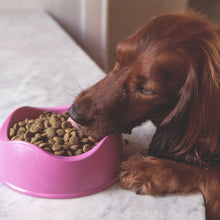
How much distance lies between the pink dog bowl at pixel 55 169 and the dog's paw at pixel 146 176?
49 mm

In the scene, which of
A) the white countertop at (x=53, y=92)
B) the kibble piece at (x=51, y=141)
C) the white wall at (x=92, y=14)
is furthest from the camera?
the white wall at (x=92, y=14)

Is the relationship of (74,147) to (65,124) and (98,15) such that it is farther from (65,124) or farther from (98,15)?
(98,15)

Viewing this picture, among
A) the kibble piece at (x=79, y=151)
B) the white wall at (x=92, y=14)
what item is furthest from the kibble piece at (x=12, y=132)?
the white wall at (x=92, y=14)

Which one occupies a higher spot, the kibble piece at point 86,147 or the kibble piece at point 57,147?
the kibble piece at point 57,147

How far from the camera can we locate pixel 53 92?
1857 mm

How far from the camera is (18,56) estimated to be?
7.42 feet

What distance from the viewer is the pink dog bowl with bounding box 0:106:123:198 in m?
1.08

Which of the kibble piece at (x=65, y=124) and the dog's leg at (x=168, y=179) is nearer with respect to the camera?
the dog's leg at (x=168, y=179)

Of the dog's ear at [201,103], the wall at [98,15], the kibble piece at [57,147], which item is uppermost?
the dog's ear at [201,103]

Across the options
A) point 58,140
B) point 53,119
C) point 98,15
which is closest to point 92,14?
point 98,15

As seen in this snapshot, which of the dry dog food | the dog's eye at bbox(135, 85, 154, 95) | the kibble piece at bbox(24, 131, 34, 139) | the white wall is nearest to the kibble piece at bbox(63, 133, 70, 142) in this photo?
the dry dog food

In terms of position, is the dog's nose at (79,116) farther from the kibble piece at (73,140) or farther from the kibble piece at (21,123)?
the kibble piece at (21,123)

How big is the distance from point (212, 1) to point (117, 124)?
3.62m

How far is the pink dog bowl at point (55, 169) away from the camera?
1.08m
